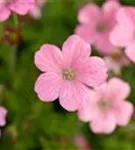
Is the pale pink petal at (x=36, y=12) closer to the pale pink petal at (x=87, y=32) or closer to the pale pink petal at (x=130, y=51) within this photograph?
the pale pink petal at (x=87, y=32)

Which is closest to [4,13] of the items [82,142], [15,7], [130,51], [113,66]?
[15,7]

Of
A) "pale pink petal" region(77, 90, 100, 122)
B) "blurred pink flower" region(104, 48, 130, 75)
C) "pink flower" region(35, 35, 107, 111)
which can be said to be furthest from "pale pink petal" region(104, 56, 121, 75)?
"pink flower" region(35, 35, 107, 111)

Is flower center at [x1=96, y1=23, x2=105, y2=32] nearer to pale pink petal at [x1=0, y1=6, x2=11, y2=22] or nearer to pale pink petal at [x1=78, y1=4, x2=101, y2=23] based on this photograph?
pale pink petal at [x1=78, y1=4, x2=101, y2=23]

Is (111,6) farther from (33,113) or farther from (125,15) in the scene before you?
(33,113)

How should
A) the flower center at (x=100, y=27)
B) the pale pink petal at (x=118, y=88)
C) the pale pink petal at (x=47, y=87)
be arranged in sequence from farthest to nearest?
the flower center at (x=100, y=27) < the pale pink petal at (x=118, y=88) < the pale pink petal at (x=47, y=87)

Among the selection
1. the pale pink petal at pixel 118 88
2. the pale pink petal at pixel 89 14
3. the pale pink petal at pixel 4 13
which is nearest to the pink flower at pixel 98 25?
the pale pink petal at pixel 89 14

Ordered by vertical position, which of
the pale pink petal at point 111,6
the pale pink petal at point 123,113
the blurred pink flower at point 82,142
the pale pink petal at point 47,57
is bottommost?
the blurred pink flower at point 82,142

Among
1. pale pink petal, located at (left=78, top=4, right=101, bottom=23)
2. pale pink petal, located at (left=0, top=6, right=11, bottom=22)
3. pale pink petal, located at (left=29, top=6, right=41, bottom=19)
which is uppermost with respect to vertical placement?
pale pink petal, located at (left=0, top=6, right=11, bottom=22)
